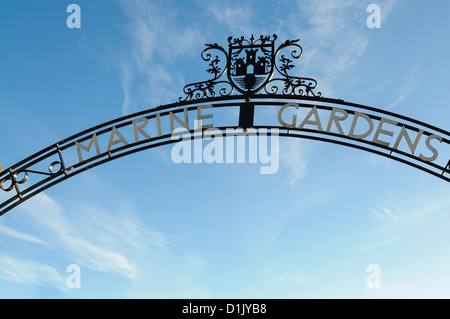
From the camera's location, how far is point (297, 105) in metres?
7.41

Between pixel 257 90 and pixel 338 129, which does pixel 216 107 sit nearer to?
pixel 257 90

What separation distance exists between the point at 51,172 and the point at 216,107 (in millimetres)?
3169

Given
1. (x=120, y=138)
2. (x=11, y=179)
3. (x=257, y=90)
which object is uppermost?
(x=257, y=90)

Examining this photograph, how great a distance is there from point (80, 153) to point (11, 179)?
1.36m

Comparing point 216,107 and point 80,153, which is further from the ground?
point 216,107

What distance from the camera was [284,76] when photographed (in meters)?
7.57
